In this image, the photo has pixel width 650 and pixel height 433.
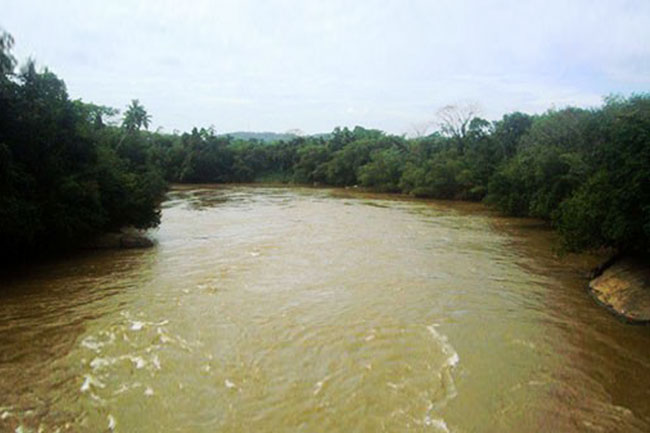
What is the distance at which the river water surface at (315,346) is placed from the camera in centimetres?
712

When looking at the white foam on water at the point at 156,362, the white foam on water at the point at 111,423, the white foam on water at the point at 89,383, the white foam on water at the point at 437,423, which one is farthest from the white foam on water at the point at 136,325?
the white foam on water at the point at 437,423

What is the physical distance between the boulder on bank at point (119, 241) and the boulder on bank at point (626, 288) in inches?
674

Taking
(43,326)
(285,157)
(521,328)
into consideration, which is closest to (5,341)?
(43,326)

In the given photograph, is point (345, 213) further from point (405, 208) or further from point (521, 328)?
point (521, 328)

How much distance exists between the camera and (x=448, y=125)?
183 ft

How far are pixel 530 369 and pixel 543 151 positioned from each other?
66.6ft

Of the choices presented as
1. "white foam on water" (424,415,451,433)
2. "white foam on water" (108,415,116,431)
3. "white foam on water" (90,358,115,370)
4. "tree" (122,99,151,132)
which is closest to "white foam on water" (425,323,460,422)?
"white foam on water" (424,415,451,433)

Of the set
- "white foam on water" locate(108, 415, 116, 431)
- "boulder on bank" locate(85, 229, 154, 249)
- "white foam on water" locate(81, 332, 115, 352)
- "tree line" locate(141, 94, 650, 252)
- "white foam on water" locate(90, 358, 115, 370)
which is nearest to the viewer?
"white foam on water" locate(108, 415, 116, 431)

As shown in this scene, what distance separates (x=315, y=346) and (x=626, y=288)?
840 cm

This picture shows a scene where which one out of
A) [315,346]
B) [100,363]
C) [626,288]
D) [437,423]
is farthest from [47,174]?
[626,288]

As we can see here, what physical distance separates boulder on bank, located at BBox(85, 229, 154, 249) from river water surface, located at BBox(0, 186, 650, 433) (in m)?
1.80

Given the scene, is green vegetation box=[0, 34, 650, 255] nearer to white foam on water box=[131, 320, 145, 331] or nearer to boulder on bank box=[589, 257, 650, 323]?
boulder on bank box=[589, 257, 650, 323]

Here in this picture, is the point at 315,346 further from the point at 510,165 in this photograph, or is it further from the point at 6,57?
the point at 510,165

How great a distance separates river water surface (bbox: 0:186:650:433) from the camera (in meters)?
7.12
